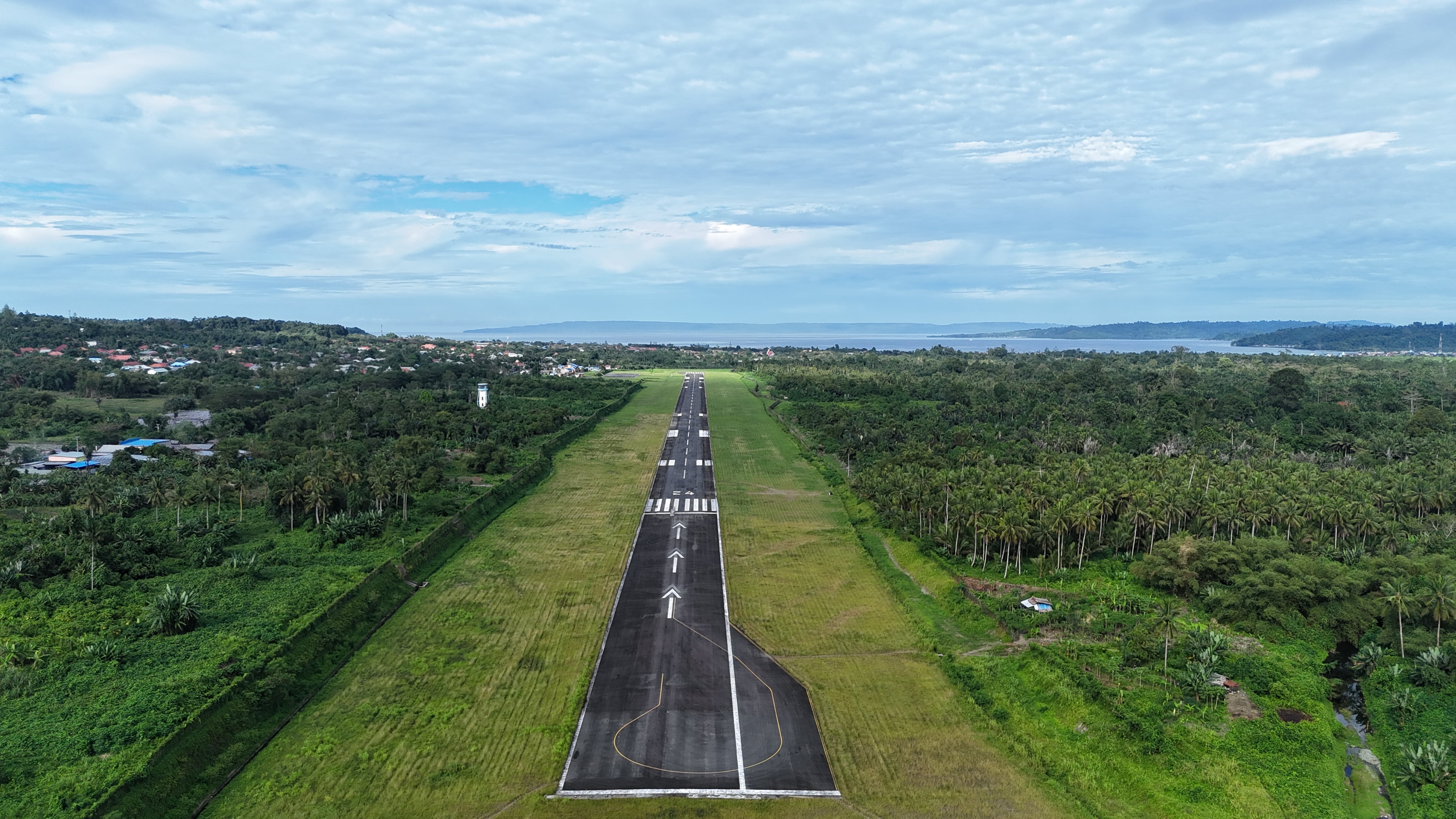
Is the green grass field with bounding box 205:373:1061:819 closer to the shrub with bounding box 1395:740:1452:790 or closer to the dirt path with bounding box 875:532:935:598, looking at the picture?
the dirt path with bounding box 875:532:935:598

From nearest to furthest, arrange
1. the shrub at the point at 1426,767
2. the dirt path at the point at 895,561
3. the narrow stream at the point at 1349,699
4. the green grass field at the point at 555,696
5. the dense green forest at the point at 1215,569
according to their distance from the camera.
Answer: the green grass field at the point at 555,696
the shrub at the point at 1426,767
the narrow stream at the point at 1349,699
the dense green forest at the point at 1215,569
the dirt path at the point at 895,561

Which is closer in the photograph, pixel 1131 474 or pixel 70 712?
pixel 70 712

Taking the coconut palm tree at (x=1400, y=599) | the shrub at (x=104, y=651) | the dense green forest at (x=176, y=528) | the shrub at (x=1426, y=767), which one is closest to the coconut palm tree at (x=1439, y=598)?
the coconut palm tree at (x=1400, y=599)

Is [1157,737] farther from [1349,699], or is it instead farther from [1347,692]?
[1347,692]

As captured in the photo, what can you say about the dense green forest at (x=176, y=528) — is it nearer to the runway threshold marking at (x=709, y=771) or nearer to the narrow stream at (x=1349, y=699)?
the runway threshold marking at (x=709, y=771)

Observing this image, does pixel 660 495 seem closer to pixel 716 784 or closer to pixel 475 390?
pixel 716 784

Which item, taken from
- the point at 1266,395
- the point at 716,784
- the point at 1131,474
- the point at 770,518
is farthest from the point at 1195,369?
the point at 716,784
